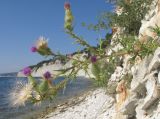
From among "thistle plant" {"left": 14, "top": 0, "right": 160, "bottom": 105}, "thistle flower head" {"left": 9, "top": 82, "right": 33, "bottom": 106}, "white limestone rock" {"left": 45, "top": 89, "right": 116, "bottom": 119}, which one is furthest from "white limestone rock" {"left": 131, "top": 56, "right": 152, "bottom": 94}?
"white limestone rock" {"left": 45, "top": 89, "right": 116, "bottom": 119}

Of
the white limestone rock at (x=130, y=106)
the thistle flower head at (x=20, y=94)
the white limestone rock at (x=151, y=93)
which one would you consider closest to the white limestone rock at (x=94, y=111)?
the white limestone rock at (x=130, y=106)

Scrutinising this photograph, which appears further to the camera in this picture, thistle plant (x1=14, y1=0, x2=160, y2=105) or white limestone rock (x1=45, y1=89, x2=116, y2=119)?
white limestone rock (x1=45, y1=89, x2=116, y2=119)

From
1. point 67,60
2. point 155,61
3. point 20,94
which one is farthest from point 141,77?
point 20,94

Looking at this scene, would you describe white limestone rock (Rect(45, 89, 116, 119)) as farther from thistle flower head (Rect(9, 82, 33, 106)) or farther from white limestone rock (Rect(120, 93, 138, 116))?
thistle flower head (Rect(9, 82, 33, 106))

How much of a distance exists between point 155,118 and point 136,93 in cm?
132

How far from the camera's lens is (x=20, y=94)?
7.63 metres

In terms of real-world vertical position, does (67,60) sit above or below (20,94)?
above

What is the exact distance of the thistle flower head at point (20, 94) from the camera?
746cm

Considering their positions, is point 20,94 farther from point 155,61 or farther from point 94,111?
point 94,111

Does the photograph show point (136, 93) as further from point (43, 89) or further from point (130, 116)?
point (43, 89)

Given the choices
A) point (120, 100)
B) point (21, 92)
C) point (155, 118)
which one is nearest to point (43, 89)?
point (21, 92)

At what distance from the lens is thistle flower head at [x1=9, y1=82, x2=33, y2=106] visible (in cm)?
746

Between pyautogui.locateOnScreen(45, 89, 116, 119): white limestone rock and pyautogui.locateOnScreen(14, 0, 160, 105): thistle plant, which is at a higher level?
pyautogui.locateOnScreen(14, 0, 160, 105): thistle plant

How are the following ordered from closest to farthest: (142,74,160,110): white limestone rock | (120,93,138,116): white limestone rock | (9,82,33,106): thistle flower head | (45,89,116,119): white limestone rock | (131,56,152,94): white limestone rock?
1. (9,82,33,106): thistle flower head
2. (142,74,160,110): white limestone rock
3. (131,56,152,94): white limestone rock
4. (120,93,138,116): white limestone rock
5. (45,89,116,119): white limestone rock
